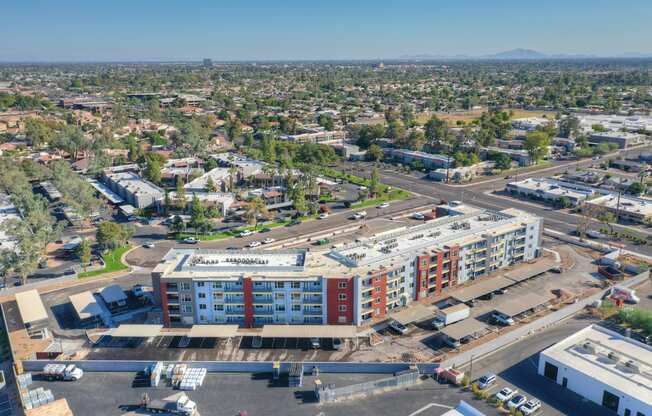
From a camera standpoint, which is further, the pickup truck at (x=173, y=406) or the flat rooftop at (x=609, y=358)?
the flat rooftop at (x=609, y=358)

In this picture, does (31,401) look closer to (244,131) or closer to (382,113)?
(244,131)

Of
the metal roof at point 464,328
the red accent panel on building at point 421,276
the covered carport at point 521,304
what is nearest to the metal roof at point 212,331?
the metal roof at point 464,328

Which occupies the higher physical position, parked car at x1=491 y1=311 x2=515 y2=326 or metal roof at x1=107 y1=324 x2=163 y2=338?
metal roof at x1=107 y1=324 x2=163 y2=338

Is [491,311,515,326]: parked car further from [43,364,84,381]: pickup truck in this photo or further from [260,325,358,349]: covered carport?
[43,364,84,381]: pickup truck

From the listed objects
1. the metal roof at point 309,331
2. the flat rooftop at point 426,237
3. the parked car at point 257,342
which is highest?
the flat rooftop at point 426,237

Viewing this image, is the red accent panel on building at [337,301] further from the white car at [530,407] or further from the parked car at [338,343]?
the white car at [530,407]

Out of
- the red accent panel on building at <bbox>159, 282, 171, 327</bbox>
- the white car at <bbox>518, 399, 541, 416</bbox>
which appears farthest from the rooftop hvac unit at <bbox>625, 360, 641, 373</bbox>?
the red accent panel on building at <bbox>159, 282, 171, 327</bbox>

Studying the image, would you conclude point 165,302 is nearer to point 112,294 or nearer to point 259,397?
point 112,294
